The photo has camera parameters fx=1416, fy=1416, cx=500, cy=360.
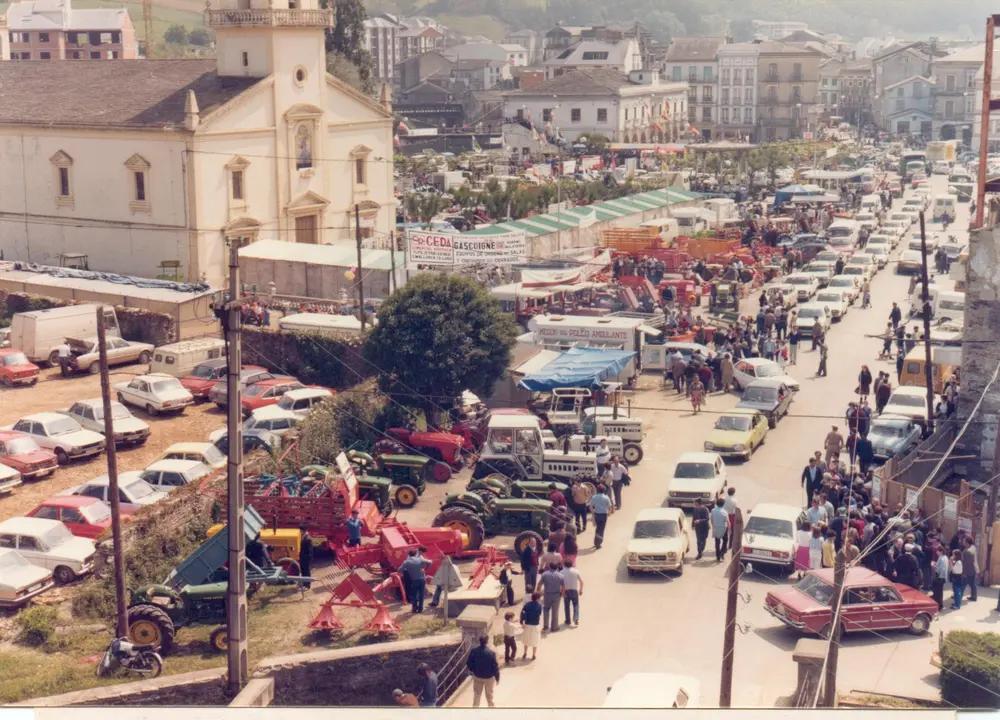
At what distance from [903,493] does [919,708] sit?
22.4 feet

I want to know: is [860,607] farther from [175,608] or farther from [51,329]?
[51,329]

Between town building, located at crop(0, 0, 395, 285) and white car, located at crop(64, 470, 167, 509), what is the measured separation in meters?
19.1

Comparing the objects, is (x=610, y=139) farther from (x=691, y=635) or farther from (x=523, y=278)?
(x=691, y=635)

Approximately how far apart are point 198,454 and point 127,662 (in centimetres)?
833

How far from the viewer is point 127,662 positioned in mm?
18984

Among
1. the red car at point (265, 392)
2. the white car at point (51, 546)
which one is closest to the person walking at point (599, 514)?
the white car at point (51, 546)

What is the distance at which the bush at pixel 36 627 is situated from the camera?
20234 mm

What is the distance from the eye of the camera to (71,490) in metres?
25.1

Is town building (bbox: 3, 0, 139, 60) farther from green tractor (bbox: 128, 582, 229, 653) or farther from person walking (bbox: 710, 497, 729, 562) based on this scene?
person walking (bbox: 710, 497, 729, 562)

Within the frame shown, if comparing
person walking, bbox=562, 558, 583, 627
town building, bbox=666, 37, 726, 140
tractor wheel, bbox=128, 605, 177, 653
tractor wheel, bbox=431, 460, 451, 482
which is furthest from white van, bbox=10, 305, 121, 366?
town building, bbox=666, 37, 726, 140

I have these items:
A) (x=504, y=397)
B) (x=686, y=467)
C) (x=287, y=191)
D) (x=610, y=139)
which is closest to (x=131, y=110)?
(x=287, y=191)

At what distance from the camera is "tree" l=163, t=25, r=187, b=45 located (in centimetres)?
6019

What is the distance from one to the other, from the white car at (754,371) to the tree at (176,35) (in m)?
35.3

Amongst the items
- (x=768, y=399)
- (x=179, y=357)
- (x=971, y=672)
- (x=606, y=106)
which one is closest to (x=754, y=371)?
(x=768, y=399)
